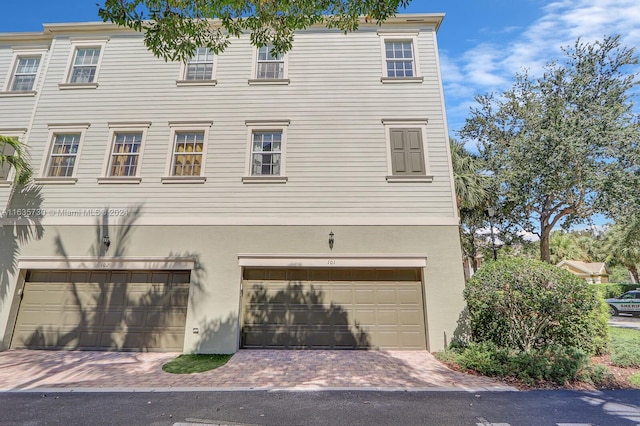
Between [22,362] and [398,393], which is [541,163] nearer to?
[398,393]

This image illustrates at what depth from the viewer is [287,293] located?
8.28 meters

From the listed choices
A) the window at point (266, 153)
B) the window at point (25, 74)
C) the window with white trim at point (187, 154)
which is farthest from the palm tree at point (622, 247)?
the window at point (25, 74)

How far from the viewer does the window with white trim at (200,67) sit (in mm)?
10055

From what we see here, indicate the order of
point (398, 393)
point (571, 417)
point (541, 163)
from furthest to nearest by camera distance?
point (541, 163) → point (398, 393) → point (571, 417)

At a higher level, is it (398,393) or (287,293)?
(287,293)

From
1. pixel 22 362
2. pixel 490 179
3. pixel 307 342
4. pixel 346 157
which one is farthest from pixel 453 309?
pixel 22 362

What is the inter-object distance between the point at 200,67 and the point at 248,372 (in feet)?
32.2

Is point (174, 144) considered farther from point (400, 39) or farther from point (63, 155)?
point (400, 39)

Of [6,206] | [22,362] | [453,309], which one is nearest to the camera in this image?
[22,362]

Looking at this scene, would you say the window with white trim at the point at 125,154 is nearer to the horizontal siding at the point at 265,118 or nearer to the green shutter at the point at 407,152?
the horizontal siding at the point at 265,118

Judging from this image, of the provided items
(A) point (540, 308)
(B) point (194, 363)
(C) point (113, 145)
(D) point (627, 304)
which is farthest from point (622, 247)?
(C) point (113, 145)

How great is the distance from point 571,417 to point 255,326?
6777mm

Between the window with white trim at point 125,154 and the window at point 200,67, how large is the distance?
8.97 ft

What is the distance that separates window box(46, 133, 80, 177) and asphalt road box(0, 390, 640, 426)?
21.6 feet
